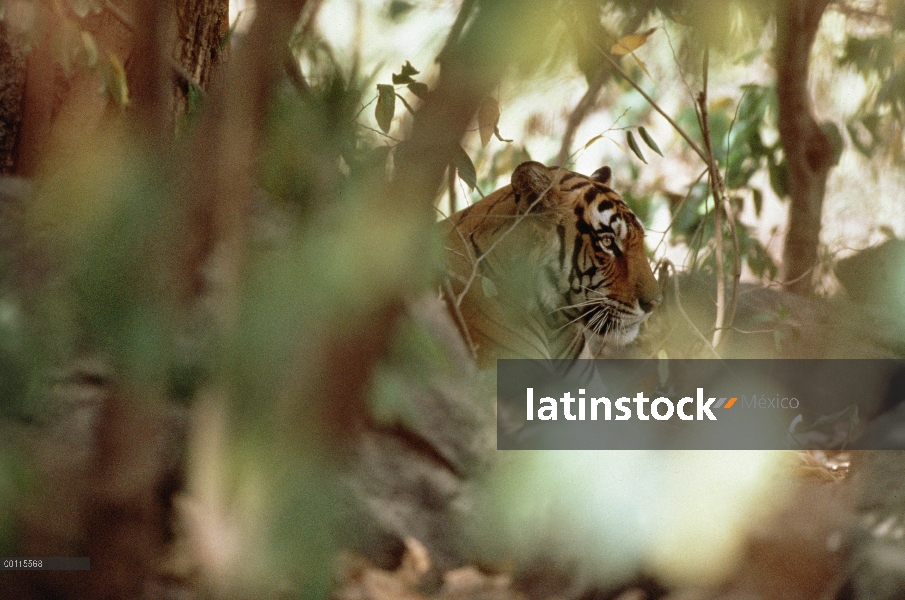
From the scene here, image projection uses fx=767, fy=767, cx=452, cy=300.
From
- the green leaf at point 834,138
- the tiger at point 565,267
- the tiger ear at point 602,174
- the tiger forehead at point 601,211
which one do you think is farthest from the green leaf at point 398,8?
the green leaf at point 834,138

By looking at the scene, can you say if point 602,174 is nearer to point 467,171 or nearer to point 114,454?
point 467,171

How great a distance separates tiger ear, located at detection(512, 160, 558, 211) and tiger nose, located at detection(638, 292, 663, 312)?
48 cm

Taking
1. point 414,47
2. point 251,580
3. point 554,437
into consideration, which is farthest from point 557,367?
point 251,580

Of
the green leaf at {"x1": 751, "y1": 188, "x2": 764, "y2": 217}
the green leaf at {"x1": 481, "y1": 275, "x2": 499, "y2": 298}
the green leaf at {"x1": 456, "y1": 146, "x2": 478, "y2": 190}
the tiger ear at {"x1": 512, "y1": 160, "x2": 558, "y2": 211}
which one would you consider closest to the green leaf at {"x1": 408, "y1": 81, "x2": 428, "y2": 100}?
the green leaf at {"x1": 456, "y1": 146, "x2": 478, "y2": 190}

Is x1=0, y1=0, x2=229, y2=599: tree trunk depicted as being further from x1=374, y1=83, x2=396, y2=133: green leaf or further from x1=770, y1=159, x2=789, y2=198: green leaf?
x1=770, y1=159, x2=789, y2=198: green leaf

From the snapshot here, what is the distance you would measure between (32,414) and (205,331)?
0.56 metres

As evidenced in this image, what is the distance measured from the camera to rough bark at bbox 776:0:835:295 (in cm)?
277

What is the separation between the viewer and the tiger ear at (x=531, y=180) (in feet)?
7.14

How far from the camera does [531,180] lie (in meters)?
2.22

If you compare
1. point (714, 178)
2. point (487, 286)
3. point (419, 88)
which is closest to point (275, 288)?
point (419, 88)

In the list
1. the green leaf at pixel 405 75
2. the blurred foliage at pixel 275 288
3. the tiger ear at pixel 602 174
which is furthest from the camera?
the tiger ear at pixel 602 174

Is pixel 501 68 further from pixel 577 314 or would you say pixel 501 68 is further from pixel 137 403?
pixel 577 314

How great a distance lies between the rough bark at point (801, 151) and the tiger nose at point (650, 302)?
638mm

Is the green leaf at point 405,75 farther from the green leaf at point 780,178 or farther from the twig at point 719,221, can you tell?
the green leaf at point 780,178
